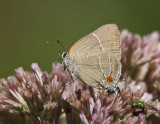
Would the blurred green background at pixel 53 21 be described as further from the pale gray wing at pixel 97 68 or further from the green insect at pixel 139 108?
the green insect at pixel 139 108

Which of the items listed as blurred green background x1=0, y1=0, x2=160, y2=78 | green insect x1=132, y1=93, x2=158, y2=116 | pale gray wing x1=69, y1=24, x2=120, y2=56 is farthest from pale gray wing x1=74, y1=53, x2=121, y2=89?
blurred green background x1=0, y1=0, x2=160, y2=78

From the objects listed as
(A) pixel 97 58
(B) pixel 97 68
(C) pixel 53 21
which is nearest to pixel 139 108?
(B) pixel 97 68

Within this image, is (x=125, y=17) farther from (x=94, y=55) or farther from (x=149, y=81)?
(x=94, y=55)

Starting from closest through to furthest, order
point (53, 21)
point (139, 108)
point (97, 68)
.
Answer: point (139, 108) → point (97, 68) → point (53, 21)

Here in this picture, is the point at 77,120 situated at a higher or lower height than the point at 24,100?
lower

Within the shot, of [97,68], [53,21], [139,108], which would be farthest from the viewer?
[53,21]

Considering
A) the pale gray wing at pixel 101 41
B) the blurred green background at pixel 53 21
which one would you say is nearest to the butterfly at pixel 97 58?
the pale gray wing at pixel 101 41

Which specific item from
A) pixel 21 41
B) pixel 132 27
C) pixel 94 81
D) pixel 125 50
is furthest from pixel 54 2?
pixel 94 81

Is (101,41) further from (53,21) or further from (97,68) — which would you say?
(53,21)

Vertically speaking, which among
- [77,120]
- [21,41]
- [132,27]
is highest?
[21,41]
